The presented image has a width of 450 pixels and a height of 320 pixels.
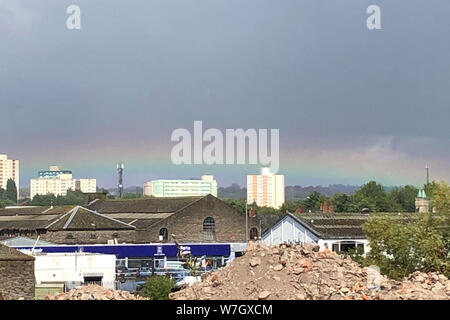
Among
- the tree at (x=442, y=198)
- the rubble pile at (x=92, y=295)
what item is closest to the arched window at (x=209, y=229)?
the tree at (x=442, y=198)

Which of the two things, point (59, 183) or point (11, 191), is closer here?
point (11, 191)

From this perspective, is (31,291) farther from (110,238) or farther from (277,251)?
(110,238)

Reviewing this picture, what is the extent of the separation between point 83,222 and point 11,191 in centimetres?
8442

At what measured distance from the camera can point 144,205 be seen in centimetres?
5950

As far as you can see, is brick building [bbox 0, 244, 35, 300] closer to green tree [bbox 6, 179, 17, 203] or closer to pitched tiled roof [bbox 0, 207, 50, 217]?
pitched tiled roof [bbox 0, 207, 50, 217]

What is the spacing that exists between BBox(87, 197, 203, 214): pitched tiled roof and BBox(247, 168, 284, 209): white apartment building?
13.0 metres

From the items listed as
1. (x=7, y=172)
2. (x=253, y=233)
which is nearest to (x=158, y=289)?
(x=253, y=233)

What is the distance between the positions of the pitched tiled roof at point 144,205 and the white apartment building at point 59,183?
73.4m

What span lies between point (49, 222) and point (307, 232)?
1698 centimetres

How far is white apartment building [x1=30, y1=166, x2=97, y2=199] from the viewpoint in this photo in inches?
5413

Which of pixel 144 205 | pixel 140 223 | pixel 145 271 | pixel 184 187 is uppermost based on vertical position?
pixel 184 187

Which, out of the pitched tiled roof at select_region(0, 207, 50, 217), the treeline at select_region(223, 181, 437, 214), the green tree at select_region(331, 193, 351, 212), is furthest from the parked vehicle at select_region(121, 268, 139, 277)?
the green tree at select_region(331, 193, 351, 212)

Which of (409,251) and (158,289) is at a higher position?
(409,251)

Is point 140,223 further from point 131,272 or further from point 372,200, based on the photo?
point 372,200
